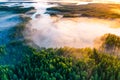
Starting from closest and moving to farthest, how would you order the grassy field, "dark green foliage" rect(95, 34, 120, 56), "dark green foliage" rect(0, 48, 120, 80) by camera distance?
"dark green foliage" rect(0, 48, 120, 80) → "dark green foliage" rect(95, 34, 120, 56) → the grassy field

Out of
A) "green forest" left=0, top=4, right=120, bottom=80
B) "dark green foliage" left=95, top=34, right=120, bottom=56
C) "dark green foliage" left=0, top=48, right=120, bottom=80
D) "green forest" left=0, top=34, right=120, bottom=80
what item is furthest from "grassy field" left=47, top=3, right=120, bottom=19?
"dark green foliage" left=0, top=48, right=120, bottom=80

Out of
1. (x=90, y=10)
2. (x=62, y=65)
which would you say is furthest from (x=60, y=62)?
(x=90, y=10)

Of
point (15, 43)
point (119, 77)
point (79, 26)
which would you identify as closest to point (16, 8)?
point (79, 26)

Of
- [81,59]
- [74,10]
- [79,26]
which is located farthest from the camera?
[74,10]

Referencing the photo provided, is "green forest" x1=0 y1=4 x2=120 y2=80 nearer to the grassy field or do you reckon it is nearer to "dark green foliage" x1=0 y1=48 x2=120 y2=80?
"dark green foliage" x1=0 y1=48 x2=120 y2=80

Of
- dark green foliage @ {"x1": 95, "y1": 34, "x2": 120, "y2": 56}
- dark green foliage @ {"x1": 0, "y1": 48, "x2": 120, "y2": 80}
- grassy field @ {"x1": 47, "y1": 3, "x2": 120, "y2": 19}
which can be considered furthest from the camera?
grassy field @ {"x1": 47, "y1": 3, "x2": 120, "y2": 19}

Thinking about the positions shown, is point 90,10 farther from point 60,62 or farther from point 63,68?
point 63,68

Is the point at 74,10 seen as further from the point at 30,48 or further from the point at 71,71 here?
the point at 71,71

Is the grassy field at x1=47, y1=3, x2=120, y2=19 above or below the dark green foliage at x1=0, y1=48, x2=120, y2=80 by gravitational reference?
above

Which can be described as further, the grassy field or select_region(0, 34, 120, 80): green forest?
the grassy field
